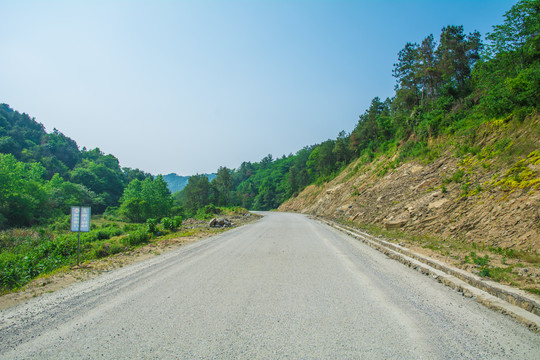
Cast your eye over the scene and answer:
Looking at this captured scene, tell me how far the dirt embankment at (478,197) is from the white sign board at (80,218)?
13.2 m

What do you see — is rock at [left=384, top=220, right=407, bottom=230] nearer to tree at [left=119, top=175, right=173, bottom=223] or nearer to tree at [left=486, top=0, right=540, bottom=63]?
tree at [left=486, top=0, right=540, bottom=63]

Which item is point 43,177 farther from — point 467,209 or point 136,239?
point 467,209

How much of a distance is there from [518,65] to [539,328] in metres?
19.7

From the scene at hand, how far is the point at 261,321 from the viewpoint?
3.86m

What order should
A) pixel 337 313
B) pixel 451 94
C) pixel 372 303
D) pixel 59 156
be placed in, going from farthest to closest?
pixel 59 156 < pixel 451 94 < pixel 372 303 < pixel 337 313

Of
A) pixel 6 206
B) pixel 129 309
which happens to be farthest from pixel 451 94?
pixel 6 206

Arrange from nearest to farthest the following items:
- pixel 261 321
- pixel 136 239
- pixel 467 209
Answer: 1. pixel 261 321
2. pixel 467 209
3. pixel 136 239

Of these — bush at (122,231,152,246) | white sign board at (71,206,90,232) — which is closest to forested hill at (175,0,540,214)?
white sign board at (71,206,90,232)

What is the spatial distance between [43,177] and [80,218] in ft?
341

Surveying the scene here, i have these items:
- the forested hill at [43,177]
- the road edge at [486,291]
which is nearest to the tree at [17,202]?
the forested hill at [43,177]

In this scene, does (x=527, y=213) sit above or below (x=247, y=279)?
above

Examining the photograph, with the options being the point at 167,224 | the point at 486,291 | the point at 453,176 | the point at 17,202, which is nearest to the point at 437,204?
the point at 453,176

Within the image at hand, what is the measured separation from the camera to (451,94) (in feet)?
84.6

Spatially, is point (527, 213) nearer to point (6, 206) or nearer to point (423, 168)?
point (423, 168)
